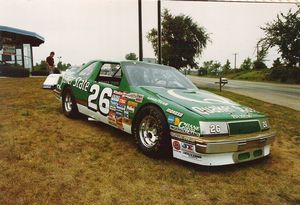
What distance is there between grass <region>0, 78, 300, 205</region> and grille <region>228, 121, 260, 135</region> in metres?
0.54

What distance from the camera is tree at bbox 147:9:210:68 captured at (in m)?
23.8

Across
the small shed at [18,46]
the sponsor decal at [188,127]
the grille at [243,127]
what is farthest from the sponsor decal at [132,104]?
the small shed at [18,46]

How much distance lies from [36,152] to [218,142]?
7.95ft

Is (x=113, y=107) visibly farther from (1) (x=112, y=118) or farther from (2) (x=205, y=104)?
(2) (x=205, y=104)

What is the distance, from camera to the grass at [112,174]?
11.3 ft

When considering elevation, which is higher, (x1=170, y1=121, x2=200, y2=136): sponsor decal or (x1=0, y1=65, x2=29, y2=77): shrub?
(x1=0, y1=65, x2=29, y2=77): shrub

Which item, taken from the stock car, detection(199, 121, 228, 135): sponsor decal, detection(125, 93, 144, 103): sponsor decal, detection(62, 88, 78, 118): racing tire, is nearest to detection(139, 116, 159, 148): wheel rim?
the stock car

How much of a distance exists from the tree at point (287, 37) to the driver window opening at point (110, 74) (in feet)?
107

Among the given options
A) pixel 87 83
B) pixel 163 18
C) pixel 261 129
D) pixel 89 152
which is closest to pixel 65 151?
pixel 89 152

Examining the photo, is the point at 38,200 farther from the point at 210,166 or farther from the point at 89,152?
the point at 210,166

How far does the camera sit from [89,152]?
465cm

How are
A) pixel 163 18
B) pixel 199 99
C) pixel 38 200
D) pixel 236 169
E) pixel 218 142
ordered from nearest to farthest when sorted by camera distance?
1. pixel 38 200
2. pixel 218 142
3. pixel 236 169
4. pixel 199 99
5. pixel 163 18

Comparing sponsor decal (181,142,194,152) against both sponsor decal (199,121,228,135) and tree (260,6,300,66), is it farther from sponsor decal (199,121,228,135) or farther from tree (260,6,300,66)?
tree (260,6,300,66)

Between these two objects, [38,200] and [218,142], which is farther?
[218,142]
